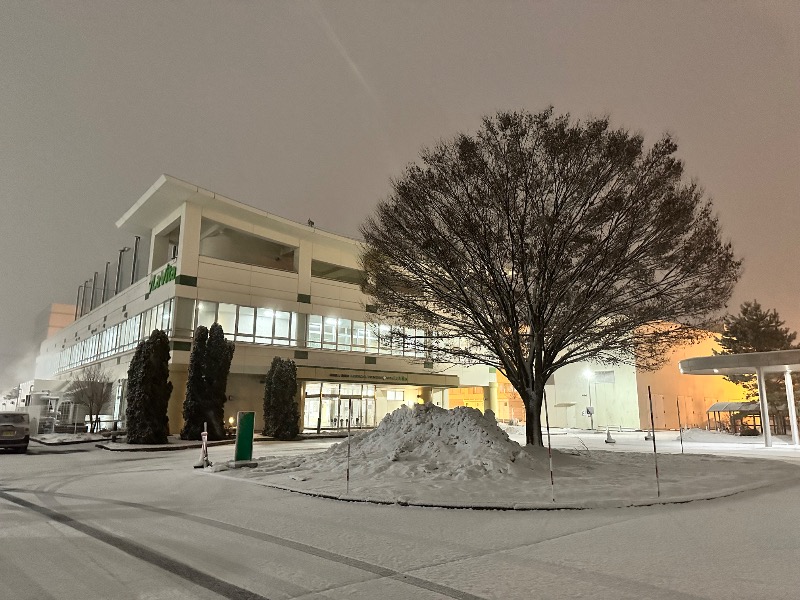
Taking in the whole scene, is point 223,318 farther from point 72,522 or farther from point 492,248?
point 72,522

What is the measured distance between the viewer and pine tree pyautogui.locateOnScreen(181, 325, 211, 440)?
27969 mm

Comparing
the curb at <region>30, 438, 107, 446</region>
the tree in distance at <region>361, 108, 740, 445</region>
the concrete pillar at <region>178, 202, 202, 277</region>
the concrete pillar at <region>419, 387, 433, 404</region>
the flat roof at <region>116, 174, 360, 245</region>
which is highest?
the flat roof at <region>116, 174, 360, 245</region>

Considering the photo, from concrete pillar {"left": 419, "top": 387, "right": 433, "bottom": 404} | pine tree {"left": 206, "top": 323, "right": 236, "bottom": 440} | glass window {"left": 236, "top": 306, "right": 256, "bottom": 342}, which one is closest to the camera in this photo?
pine tree {"left": 206, "top": 323, "right": 236, "bottom": 440}

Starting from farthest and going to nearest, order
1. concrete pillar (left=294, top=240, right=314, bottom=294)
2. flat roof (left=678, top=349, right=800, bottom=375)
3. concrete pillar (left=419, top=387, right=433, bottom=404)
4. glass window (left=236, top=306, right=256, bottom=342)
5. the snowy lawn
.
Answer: concrete pillar (left=419, top=387, right=433, bottom=404) → concrete pillar (left=294, top=240, right=314, bottom=294) → glass window (left=236, top=306, right=256, bottom=342) → flat roof (left=678, top=349, right=800, bottom=375) → the snowy lawn

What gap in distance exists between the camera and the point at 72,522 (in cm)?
763

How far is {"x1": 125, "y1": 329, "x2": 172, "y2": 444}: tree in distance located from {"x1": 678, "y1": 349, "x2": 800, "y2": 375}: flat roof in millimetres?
28123

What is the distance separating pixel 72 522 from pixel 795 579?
945 centimetres

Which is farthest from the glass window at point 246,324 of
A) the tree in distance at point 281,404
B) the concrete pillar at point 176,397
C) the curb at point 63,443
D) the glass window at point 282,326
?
the curb at point 63,443

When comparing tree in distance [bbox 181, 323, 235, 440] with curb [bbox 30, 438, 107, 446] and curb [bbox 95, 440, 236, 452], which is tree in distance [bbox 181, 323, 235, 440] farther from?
curb [bbox 30, 438, 107, 446]

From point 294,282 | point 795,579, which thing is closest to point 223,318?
point 294,282

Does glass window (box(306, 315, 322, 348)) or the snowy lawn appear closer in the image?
the snowy lawn

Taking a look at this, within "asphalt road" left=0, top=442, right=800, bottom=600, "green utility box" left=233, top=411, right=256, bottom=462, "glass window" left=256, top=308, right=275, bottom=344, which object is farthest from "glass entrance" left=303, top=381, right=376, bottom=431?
"asphalt road" left=0, top=442, right=800, bottom=600

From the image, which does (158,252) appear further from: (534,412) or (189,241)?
(534,412)

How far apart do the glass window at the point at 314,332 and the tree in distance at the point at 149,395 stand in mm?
12871
